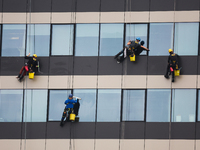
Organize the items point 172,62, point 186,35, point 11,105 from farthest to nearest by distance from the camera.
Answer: point 11,105
point 186,35
point 172,62

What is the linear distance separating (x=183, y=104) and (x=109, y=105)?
3.83 meters

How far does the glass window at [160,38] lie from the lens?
72.0ft

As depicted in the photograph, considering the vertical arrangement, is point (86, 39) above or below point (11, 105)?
above

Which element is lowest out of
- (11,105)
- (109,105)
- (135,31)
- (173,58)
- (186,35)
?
(11,105)

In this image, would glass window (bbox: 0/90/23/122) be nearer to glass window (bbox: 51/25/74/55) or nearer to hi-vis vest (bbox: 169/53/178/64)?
glass window (bbox: 51/25/74/55)

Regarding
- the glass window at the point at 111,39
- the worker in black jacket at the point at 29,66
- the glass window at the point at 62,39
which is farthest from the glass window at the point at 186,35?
the worker in black jacket at the point at 29,66

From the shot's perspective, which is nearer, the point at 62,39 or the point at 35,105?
the point at 35,105

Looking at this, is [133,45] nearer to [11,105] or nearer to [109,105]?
[109,105]

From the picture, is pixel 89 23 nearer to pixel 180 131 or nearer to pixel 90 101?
pixel 90 101

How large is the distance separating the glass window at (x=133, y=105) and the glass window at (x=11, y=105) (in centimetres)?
552

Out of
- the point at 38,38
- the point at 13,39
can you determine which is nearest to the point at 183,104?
the point at 38,38

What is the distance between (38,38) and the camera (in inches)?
886

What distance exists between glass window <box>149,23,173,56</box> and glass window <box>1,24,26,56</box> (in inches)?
270

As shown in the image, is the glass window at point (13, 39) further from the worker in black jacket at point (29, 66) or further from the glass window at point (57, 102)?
the glass window at point (57, 102)
